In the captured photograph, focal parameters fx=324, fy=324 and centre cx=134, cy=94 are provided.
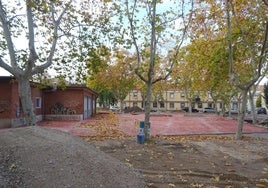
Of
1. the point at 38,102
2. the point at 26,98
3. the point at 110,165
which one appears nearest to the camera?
the point at 110,165

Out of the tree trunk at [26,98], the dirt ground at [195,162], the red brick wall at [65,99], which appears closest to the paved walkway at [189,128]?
the red brick wall at [65,99]

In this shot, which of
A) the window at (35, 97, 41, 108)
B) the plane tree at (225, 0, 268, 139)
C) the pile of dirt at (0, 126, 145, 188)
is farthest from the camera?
the window at (35, 97, 41, 108)

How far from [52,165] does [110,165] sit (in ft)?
5.18

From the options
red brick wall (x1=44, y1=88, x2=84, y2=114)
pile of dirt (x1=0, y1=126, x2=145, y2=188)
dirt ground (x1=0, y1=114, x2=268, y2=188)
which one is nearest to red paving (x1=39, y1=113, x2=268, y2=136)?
red brick wall (x1=44, y1=88, x2=84, y2=114)

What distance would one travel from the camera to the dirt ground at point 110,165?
611 cm

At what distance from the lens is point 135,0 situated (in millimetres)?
13734

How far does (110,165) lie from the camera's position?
7.56 meters

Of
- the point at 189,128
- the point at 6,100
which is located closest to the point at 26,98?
the point at 6,100

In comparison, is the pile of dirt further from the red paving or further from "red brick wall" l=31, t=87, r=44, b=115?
"red brick wall" l=31, t=87, r=44, b=115

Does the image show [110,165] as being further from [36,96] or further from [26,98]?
[36,96]

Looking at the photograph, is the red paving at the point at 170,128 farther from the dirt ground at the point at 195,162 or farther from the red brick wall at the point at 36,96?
the dirt ground at the point at 195,162

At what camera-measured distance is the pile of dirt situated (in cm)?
591

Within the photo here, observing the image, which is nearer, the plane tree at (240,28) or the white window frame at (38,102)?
the plane tree at (240,28)

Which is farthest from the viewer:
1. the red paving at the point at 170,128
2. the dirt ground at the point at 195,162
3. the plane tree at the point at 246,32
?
the red paving at the point at 170,128
